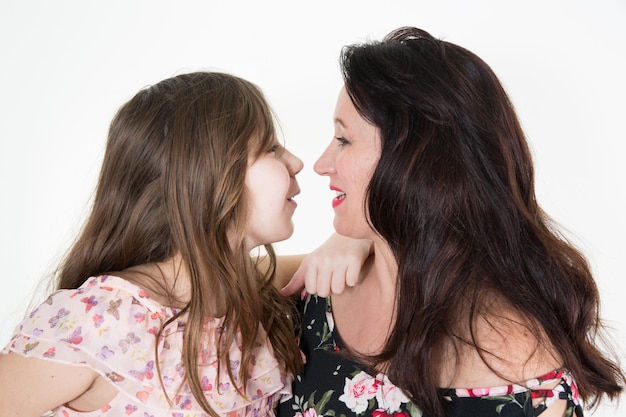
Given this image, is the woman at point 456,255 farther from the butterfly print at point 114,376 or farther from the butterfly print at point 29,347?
the butterfly print at point 29,347

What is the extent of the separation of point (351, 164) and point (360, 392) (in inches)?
19.2

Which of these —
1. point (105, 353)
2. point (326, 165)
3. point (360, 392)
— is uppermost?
point (326, 165)

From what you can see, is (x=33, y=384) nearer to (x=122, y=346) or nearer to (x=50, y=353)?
(x=50, y=353)

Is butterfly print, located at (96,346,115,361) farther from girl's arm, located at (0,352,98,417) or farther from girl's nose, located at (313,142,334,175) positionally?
girl's nose, located at (313,142,334,175)

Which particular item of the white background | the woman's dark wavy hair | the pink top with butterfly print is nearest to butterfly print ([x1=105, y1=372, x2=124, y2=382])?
the pink top with butterfly print

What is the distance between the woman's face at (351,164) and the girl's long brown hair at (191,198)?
7.0 inches

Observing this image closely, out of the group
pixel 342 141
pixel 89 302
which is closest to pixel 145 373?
pixel 89 302

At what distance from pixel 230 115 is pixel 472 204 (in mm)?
574

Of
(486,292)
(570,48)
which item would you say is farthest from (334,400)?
(570,48)

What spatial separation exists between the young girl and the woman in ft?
0.66

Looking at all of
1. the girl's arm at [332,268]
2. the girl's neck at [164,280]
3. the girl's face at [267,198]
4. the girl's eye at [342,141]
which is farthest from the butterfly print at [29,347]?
the girl's eye at [342,141]

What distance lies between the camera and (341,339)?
182 centimetres

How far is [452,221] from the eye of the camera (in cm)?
164

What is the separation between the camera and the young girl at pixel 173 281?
1550mm
